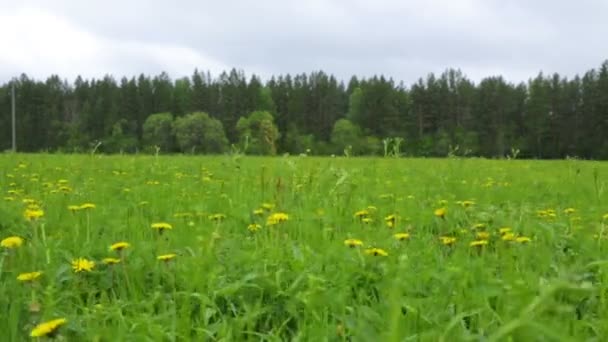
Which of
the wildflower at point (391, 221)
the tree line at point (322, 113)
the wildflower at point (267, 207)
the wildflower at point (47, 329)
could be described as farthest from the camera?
the tree line at point (322, 113)

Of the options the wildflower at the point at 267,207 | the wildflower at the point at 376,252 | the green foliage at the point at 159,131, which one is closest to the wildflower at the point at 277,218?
the wildflower at the point at 267,207

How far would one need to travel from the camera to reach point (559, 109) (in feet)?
198

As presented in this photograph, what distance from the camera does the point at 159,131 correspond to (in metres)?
62.9

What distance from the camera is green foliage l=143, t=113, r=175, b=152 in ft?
203

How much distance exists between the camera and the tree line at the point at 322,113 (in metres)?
59.3

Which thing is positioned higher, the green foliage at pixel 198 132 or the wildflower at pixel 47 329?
the green foliage at pixel 198 132

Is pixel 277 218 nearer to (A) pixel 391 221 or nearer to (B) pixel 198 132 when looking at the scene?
(A) pixel 391 221

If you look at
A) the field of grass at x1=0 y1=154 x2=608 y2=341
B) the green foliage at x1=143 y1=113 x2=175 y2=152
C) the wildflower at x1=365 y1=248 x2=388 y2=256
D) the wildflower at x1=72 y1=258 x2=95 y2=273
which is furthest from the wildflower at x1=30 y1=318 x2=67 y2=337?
the green foliage at x1=143 y1=113 x2=175 y2=152

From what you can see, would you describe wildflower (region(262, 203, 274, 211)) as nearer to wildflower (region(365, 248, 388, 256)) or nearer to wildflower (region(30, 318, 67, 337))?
wildflower (region(365, 248, 388, 256))

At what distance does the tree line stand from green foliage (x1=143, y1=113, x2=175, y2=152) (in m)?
0.12

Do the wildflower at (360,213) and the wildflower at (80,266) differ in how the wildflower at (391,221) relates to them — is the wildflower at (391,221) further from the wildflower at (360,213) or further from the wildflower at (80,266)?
the wildflower at (80,266)

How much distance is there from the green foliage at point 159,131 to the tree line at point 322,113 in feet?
0.40

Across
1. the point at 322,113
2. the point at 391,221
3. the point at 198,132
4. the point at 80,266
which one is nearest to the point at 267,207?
the point at 391,221

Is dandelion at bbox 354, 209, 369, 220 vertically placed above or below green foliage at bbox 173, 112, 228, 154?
below
